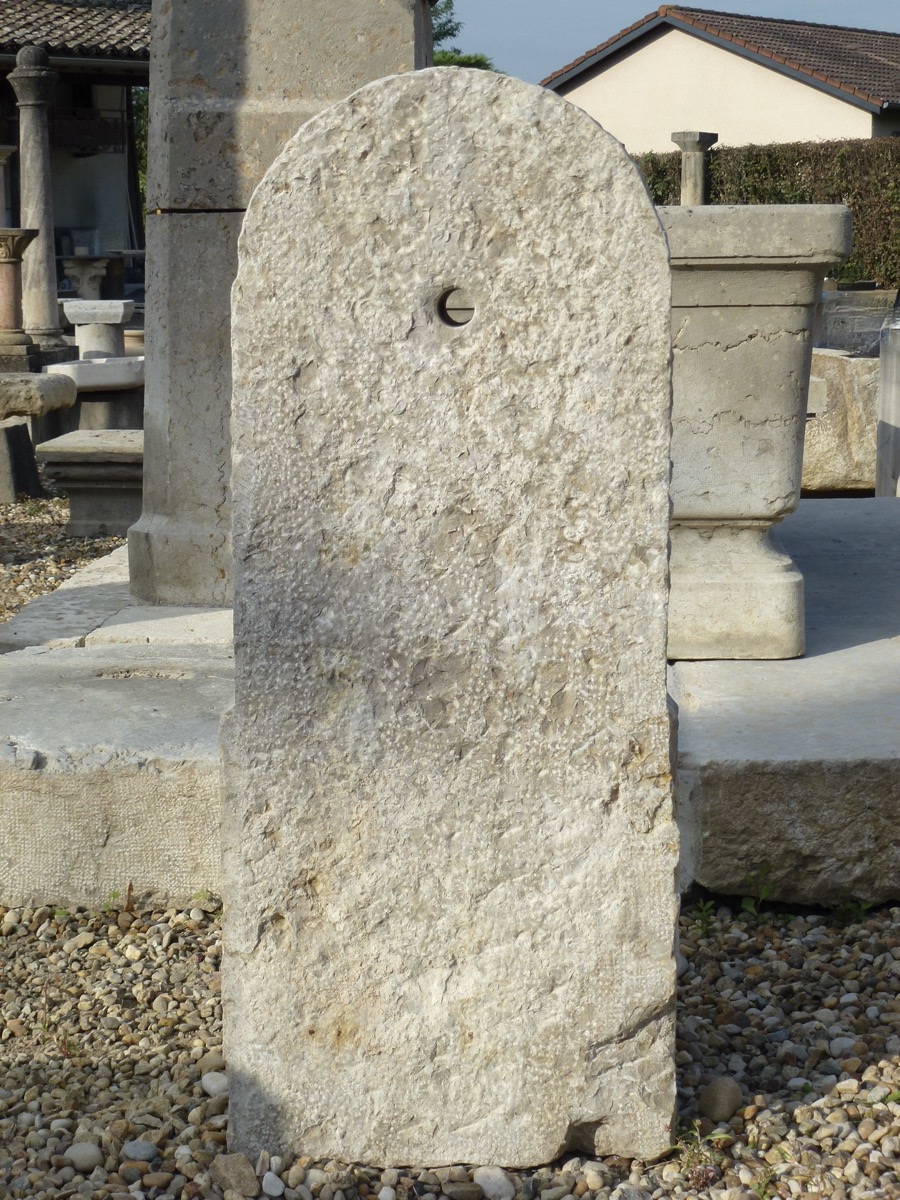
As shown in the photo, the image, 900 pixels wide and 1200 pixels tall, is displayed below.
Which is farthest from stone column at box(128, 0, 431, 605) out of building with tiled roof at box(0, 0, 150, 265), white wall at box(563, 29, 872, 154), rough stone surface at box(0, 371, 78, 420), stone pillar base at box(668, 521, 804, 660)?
building with tiled roof at box(0, 0, 150, 265)

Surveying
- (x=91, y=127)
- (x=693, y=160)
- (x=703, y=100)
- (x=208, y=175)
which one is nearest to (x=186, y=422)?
(x=208, y=175)

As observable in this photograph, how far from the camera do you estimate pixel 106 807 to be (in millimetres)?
2672

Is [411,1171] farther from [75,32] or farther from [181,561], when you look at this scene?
[75,32]

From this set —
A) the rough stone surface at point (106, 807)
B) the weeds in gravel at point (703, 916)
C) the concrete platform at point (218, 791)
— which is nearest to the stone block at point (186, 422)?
the concrete platform at point (218, 791)

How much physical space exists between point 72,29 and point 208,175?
2212cm

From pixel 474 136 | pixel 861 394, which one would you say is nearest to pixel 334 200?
pixel 474 136

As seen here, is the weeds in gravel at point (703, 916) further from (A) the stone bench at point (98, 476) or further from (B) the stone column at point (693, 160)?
(B) the stone column at point (693, 160)

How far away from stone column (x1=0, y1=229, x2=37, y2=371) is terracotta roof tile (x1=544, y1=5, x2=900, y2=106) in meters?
14.7

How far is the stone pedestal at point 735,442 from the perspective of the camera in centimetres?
325

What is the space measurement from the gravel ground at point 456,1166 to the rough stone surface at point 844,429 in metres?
5.62

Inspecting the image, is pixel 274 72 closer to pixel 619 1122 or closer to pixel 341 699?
pixel 341 699

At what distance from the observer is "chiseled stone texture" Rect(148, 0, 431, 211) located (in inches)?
136

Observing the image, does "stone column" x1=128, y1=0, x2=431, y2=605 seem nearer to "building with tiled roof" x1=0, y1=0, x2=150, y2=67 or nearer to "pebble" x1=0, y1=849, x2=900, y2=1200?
"pebble" x1=0, y1=849, x2=900, y2=1200

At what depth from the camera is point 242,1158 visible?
1836mm
